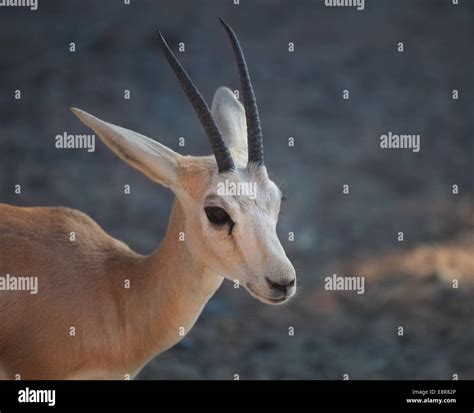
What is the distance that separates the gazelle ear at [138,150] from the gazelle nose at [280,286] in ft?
2.77

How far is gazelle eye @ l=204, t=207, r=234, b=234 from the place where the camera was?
5.00 m

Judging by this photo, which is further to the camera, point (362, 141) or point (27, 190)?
point (362, 141)

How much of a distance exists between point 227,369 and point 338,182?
131 inches

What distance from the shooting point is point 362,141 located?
11.3 m

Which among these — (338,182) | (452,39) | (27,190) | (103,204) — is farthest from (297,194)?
(452,39)

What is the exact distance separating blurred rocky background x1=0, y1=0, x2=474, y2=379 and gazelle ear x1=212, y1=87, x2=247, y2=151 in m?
2.71

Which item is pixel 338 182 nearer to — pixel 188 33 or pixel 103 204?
pixel 103 204

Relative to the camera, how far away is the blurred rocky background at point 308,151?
28.2ft

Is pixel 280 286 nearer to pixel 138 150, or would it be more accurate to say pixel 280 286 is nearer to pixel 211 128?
pixel 211 128

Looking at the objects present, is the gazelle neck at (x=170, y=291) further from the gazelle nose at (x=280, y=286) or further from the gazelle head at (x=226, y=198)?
the gazelle nose at (x=280, y=286)

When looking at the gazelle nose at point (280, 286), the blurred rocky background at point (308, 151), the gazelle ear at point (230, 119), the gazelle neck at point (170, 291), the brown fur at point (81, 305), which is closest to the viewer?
the gazelle nose at point (280, 286)

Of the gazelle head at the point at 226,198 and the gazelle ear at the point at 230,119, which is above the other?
the gazelle ear at the point at 230,119

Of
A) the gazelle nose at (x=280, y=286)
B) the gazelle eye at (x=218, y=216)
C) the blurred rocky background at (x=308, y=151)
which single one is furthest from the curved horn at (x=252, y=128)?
the blurred rocky background at (x=308, y=151)

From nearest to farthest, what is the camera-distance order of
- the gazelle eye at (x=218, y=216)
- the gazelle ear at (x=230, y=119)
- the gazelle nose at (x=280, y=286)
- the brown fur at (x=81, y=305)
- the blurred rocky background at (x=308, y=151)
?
1. the gazelle nose at (x=280, y=286)
2. the gazelle eye at (x=218, y=216)
3. the brown fur at (x=81, y=305)
4. the gazelle ear at (x=230, y=119)
5. the blurred rocky background at (x=308, y=151)
